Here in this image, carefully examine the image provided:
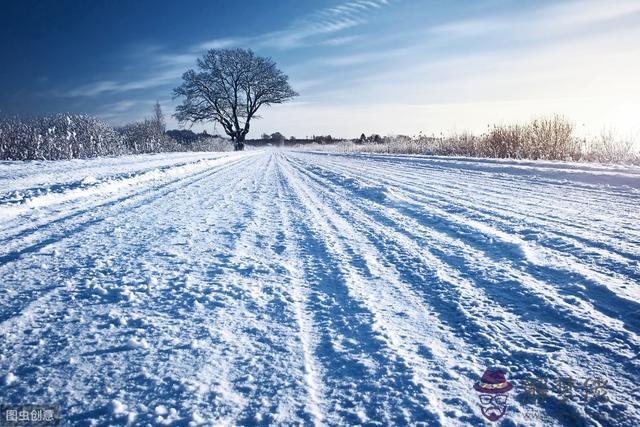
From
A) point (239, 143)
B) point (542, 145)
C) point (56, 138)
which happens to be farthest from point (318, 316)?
point (239, 143)

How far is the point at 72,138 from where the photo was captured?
46.5 feet

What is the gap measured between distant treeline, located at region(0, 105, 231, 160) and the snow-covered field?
10987mm

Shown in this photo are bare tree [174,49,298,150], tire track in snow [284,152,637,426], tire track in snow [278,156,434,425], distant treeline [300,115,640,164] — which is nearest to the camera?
tire track in snow [278,156,434,425]

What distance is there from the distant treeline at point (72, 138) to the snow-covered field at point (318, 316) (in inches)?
433

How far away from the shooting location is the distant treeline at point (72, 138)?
37.9 ft

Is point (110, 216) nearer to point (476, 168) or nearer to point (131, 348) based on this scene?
point (131, 348)

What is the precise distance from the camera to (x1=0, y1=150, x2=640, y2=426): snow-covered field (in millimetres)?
1068

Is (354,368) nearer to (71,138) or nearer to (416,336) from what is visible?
(416,336)

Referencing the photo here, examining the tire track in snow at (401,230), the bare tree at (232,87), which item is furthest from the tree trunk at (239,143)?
the tire track in snow at (401,230)

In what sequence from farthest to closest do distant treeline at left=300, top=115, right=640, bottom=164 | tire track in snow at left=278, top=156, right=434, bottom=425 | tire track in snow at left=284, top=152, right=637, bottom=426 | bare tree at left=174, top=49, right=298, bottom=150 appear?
bare tree at left=174, top=49, right=298, bottom=150 < distant treeline at left=300, top=115, right=640, bottom=164 < tire track in snow at left=284, top=152, right=637, bottom=426 < tire track in snow at left=278, top=156, right=434, bottom=425

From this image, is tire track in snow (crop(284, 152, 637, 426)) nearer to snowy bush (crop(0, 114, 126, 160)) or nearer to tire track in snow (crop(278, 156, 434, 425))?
tire track in snow (crop(278, 156, 434, 425))

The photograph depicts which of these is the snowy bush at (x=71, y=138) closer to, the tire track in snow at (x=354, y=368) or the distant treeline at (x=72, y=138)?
the distant treeline at (x=72, y=138)

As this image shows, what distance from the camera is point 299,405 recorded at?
3.46 ft

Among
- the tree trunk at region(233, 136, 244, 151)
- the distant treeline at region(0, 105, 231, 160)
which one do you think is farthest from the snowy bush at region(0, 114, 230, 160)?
the tree trunk at region(233, 136, 244, 151)
